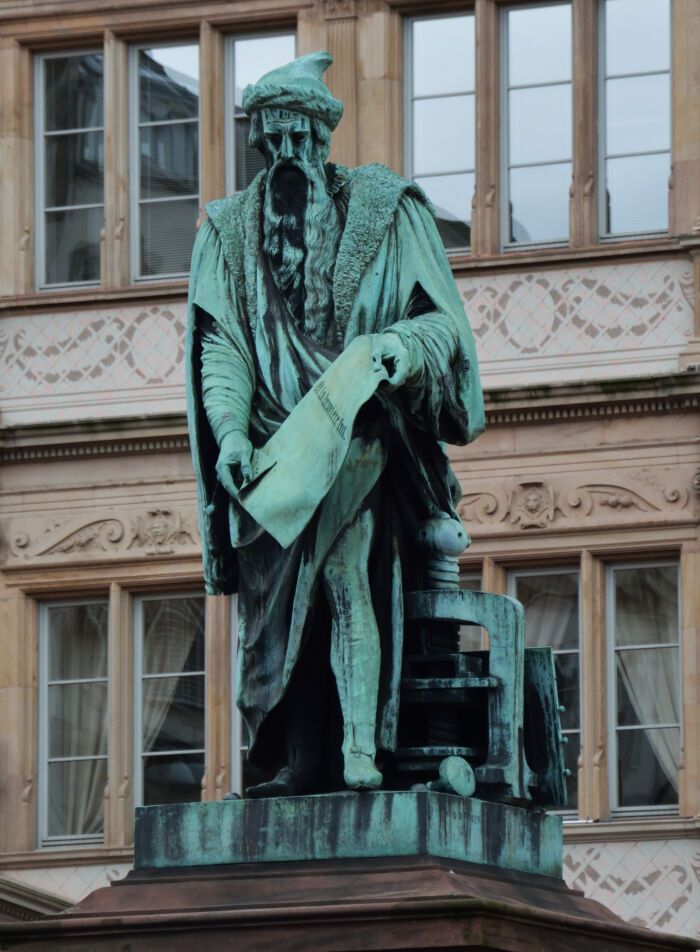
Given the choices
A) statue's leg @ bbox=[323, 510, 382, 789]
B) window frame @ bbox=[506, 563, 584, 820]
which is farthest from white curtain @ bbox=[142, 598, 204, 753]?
statue's leg @ bbox=[323, 510, 382, 789]

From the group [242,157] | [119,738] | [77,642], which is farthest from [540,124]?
[119,738]

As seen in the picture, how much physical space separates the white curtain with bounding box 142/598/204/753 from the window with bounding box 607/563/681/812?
2978 mm

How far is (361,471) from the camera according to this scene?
9250 mm

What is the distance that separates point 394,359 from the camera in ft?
30.1

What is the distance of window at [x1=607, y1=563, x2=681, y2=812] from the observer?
23812 millimetres

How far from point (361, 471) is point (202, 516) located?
0.42 metres

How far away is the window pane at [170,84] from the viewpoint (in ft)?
83.8

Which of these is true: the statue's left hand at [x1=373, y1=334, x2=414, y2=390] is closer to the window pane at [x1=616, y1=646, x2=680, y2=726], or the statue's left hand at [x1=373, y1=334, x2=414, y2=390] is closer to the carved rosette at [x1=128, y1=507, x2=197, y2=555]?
the window pane at [x1=616, y1=646, x2=680, y2=726]

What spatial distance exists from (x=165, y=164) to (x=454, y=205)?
2116mm

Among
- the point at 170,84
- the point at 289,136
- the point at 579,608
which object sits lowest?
the point at 289,136

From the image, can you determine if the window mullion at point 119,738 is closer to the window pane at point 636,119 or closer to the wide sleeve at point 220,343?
the window pane at point 636,119

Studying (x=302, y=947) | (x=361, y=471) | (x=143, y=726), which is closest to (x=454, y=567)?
(x=361, y=471)

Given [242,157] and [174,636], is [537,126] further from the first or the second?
[174,636]

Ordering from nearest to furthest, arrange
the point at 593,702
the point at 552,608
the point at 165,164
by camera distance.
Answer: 1. the point at 593,702
2. the point at 552,608
3. the point at 165,164
